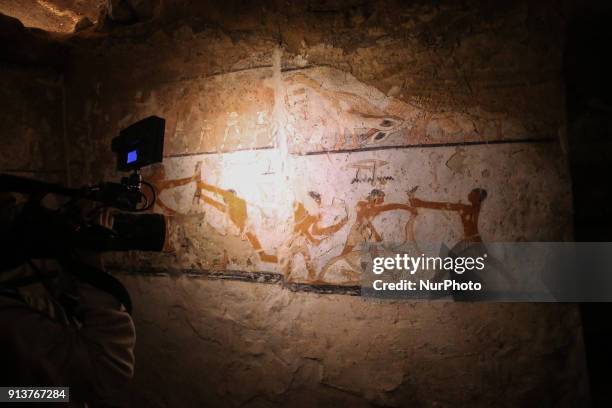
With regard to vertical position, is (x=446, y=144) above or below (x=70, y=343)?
above

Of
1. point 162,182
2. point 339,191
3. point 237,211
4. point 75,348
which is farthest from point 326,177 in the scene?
point 75,348

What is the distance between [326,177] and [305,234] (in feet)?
0.99

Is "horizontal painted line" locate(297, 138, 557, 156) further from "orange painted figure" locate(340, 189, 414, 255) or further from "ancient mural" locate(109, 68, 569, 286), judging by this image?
"orange painted figure" locate(340, 189, 414, 255)

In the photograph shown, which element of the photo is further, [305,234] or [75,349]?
[305,234]

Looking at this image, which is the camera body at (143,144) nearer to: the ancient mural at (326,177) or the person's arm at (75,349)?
the ancient mural at (326,177)

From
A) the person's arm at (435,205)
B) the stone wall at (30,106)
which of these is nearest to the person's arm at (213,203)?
the person's arm at (435,205)

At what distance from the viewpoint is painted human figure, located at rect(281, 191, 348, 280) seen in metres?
1.76

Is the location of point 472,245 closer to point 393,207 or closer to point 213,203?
point 393,207

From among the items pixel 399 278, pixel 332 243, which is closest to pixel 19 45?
pixel 332 243

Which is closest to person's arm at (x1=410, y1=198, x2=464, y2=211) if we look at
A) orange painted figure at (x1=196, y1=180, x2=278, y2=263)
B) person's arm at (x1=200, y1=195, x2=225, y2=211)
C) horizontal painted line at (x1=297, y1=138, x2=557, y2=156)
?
horizontal painted line at (x1=297, y1=138, x2=557, y2=156)

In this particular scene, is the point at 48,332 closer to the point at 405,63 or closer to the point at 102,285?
the point at 102,285

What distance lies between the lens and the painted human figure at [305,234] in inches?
→ 69.2

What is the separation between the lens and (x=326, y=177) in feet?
5.74

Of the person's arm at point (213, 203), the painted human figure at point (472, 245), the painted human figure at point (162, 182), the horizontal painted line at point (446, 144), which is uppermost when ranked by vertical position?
the horizontal painted line at point (446, 144)
